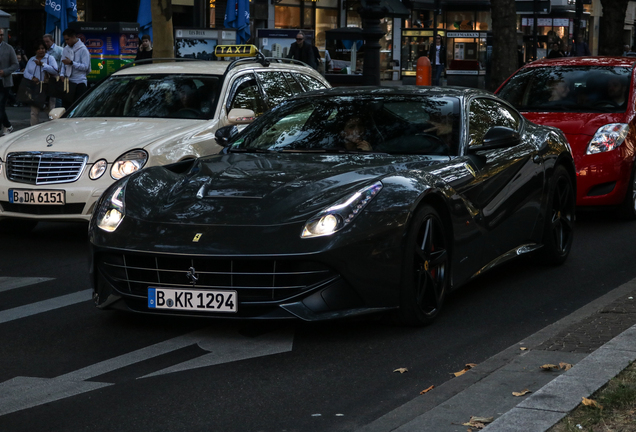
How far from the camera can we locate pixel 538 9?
29703mm

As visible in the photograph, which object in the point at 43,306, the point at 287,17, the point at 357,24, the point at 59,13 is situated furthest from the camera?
the point at 357,24

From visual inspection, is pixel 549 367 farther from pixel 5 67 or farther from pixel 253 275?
pixel 5 67

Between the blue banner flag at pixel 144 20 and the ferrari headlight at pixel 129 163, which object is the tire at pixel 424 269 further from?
the blue banner flag at pixel 144 20

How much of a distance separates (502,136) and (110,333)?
2.69 metres

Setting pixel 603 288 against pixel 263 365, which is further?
pixel 603 288

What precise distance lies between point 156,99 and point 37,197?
5.90ft

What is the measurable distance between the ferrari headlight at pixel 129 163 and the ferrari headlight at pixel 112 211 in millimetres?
2666

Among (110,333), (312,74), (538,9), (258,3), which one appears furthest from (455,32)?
(110,333)

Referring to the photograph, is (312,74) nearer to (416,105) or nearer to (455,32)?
(416,105)

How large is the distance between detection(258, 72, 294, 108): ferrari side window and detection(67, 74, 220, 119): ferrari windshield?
2.43ft

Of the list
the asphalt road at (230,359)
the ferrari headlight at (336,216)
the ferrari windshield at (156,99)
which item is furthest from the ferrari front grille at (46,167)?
the ferrari headlight at (336,216)

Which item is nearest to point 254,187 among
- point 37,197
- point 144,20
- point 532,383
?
point 532,383

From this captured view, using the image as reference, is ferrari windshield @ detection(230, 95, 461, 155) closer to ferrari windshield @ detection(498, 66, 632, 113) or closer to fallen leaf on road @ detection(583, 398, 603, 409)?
fallen leaf on road @ detection(583, 398, 603, 409)

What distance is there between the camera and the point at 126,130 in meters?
9.40
